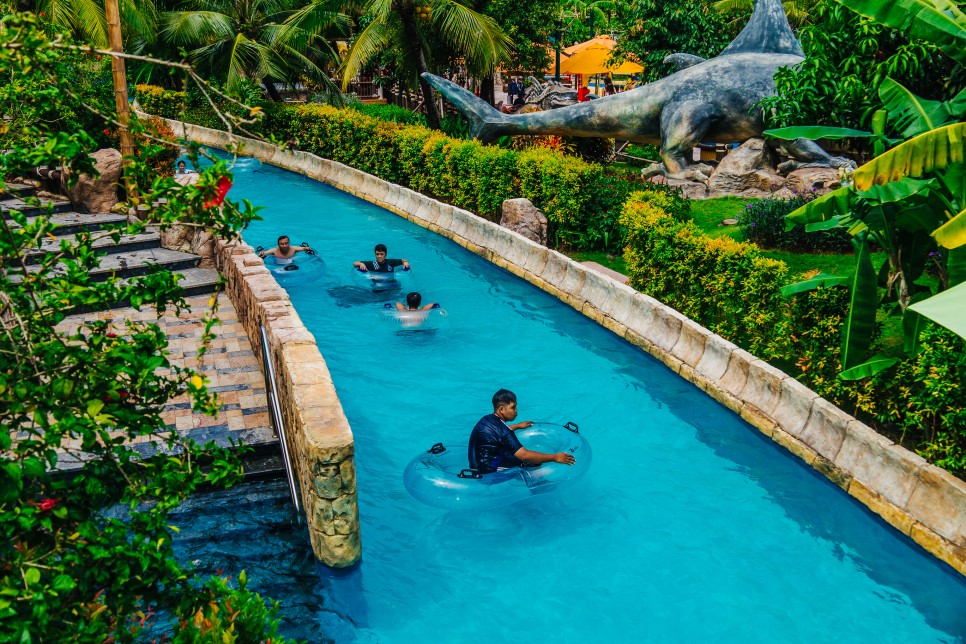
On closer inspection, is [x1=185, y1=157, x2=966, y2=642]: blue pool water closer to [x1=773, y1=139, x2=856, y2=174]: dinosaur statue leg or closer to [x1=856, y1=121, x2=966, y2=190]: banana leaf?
[x1=856, y1=121, x2=966, y2=190]: banana leaf

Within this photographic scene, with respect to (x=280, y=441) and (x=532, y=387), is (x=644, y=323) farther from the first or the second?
(x=280, y=441)

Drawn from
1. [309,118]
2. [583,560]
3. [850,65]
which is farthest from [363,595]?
[309,118]

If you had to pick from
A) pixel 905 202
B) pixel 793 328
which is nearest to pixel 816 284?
pixel 793 328

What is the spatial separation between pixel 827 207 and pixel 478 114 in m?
14.4

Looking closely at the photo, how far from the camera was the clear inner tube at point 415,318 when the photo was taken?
16.0 meters

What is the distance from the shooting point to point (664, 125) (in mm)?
22047

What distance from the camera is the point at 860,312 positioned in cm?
1035

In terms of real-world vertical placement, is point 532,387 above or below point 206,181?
below

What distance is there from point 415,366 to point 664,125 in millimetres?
10640

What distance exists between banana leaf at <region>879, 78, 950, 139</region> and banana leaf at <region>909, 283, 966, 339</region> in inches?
160

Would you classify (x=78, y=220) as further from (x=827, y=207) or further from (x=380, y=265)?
(x=827, y=207)

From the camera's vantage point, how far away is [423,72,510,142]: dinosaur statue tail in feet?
78.2

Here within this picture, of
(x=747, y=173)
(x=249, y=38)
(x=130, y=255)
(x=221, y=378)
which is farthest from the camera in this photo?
(x=249, y=38)

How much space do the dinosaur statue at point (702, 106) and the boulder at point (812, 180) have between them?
0.80 m
